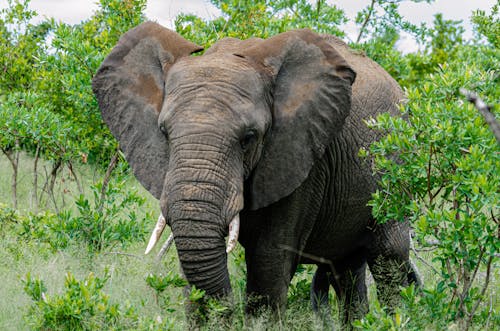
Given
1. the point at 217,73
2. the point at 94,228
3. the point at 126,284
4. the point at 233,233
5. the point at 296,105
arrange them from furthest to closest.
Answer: the point at 94,228 < the point at 126,284 < the point at 296,105 < the point at 217,73 < the point at 233,233

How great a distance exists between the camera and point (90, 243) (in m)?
6.64

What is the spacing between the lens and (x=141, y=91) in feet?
16.3

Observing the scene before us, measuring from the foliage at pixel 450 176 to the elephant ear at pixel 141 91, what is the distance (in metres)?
1.21

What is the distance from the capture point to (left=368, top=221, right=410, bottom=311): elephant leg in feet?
19.9

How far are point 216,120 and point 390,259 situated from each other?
88.3 inches

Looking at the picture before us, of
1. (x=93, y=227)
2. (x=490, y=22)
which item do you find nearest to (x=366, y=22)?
(x=490, y=22)

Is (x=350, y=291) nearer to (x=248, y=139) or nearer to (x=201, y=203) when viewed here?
(x=248, y=139)

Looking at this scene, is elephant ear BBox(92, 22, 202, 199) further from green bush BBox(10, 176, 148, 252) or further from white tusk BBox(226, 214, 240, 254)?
green bush BBox(10, 176, 148, 252)

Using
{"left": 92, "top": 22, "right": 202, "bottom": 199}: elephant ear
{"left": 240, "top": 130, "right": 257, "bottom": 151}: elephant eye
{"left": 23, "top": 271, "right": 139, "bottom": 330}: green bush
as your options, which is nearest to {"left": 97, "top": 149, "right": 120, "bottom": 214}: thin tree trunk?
{"left": 92, "top": 22, "right": 202, "bottom": 199}: elephant ear

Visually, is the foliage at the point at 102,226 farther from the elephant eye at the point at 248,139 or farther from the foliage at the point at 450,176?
the foliage at the point at 450,176

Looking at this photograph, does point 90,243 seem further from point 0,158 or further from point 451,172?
point 0,158

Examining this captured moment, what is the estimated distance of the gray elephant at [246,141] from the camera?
428 centimetres

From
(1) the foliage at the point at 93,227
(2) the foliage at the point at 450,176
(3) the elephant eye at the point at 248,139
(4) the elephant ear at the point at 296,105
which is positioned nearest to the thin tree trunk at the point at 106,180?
(1) the foliage at the point at 93,227

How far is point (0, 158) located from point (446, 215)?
975cm
